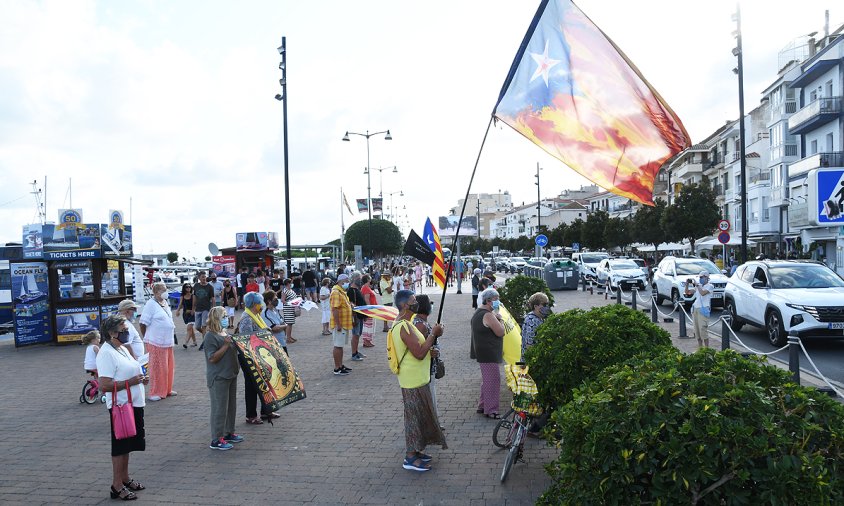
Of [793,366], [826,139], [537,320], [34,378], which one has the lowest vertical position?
[34,378]

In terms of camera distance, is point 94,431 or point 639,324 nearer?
point 639,324

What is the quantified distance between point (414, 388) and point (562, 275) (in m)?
25.1

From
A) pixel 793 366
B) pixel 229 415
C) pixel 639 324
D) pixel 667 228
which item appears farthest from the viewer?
pixel 667 228

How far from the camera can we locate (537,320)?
7.92 meters

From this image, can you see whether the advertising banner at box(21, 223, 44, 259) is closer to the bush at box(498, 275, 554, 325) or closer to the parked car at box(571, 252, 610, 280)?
the bush at box(498, 275, 554, 325)

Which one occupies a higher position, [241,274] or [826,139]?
[826,139]

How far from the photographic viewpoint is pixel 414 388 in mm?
5809

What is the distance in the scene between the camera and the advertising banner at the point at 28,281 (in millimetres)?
Answer: 15859

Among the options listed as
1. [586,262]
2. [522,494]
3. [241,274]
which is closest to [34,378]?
[522,494]

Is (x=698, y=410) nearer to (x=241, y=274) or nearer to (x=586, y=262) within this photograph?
(x=241, y=274)

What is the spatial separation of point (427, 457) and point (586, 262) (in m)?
31.5

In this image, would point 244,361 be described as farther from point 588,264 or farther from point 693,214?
point 693,214

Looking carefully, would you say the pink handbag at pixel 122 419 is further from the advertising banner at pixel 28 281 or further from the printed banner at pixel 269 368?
the advertising banner at pixel 28 281

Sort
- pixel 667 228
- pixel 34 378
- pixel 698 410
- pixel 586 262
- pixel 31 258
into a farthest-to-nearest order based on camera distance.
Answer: pixel 667 228
pixel 586 262
pixel 31 258
pixel 34 378
pixel 698 410
